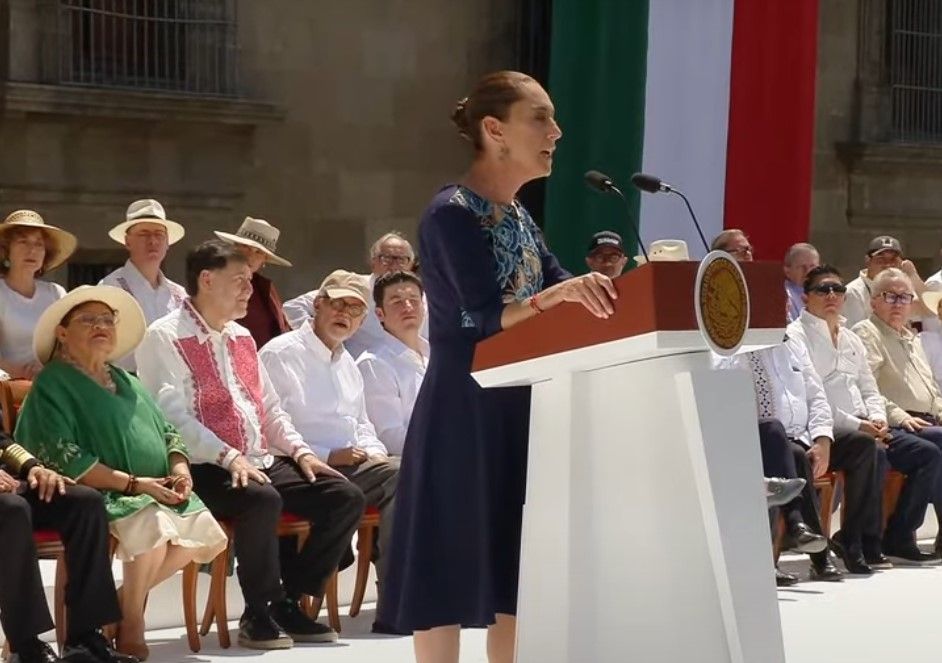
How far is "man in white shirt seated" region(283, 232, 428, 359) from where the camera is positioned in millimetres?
8492

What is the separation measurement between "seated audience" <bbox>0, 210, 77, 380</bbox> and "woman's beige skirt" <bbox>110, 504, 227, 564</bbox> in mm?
1176

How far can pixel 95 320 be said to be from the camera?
21.9 feet

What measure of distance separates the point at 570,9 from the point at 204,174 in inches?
93.7

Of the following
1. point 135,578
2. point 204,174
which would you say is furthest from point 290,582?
point 204,174

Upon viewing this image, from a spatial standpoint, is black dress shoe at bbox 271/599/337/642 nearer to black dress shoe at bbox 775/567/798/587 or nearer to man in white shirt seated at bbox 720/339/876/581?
black dress shoe at bbox 775/567/798/587

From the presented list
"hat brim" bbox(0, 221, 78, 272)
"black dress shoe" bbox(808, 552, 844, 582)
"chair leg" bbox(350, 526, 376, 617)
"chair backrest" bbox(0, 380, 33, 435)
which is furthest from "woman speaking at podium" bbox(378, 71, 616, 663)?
"black dress shoe" bbox(808, 552, 844, 582)

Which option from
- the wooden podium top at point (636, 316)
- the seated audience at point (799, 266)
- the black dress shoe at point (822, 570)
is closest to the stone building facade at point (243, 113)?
the seated audience at point (799, 266)

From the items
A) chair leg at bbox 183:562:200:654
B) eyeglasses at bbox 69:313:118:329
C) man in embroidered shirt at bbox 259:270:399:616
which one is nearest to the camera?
eyeglasses at bbox 69:313:118:329

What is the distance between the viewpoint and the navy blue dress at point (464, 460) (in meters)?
4.46

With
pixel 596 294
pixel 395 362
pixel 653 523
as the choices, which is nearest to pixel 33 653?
pixel 395 362

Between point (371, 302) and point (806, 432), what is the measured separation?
2050 mm

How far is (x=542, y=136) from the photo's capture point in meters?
4.47

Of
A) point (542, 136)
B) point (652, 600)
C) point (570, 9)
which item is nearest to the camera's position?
point (652, 600)

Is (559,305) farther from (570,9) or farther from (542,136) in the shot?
(570,9)
